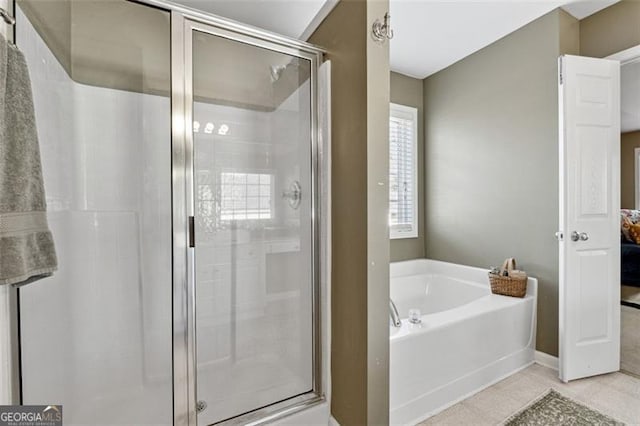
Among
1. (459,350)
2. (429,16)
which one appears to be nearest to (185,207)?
(459,350)

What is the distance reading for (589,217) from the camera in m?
2.07

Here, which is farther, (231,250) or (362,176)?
(231,250)

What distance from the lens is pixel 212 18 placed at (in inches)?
58.7

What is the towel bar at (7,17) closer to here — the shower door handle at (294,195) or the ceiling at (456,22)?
the shower door handle at (294,195)

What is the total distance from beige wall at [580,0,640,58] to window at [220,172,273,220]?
2.58m

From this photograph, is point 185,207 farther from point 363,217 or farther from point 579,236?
point 579,236

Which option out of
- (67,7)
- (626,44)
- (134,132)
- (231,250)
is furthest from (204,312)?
(626,44)

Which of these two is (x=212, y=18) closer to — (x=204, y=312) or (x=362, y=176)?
(x=362, y=176)

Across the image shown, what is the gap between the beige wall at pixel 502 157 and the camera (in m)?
2.25

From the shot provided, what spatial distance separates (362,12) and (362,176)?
0.76 m

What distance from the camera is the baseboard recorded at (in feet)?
7.18

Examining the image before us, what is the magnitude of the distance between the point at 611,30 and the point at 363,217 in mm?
2422

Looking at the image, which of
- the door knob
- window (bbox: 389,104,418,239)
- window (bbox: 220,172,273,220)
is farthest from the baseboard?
window (bbox: 220,172,273,220)

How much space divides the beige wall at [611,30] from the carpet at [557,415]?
238 cm
